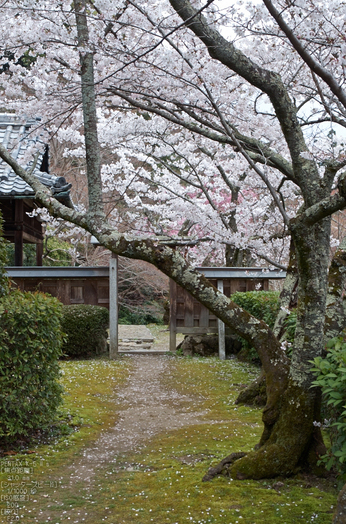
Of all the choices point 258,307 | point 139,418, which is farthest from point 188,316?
point 139,418

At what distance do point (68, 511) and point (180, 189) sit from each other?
36.4 feet

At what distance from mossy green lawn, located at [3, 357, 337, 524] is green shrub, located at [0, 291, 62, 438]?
0.33 meters

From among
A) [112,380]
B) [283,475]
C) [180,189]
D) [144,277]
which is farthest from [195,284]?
[144,277]

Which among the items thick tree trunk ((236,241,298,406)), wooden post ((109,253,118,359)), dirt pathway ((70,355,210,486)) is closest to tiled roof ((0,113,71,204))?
wooden post ((109,253,118,359))

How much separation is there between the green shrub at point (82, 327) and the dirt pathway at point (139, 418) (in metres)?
1.46

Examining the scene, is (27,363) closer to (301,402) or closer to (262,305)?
(301,402)

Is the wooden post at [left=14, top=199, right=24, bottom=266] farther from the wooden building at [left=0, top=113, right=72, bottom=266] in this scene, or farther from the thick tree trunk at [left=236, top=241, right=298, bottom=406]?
the thick tree trunk at [left=236, top=241, right=298, bottom=406]

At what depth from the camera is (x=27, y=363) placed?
13.4 ft

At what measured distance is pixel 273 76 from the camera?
353cm

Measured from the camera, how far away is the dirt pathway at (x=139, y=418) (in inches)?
154

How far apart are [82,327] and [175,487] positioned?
Result: 592cm

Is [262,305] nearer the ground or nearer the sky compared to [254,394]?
nearer the sky

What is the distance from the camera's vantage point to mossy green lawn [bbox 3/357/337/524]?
279cm

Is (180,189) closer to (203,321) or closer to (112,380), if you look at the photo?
(203,321)
